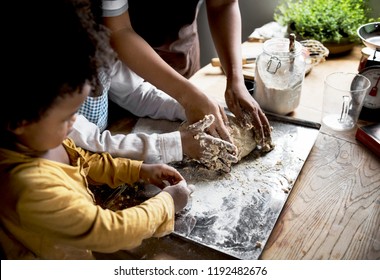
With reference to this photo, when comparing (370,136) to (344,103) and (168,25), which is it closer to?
(344,103)

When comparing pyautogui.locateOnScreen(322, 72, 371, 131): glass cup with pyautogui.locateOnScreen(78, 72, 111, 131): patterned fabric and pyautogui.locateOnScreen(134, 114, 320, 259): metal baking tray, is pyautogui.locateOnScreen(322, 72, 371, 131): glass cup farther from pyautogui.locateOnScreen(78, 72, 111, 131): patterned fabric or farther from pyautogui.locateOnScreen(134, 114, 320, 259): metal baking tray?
pyautogui.locateOnScreen(78, 72, 111, 131): patterned fabric

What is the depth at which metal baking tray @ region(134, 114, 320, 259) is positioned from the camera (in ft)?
2.85

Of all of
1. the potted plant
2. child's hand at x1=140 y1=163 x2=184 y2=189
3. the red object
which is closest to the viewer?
child's hand at x1=140 y1=163 x2=184 y2=189

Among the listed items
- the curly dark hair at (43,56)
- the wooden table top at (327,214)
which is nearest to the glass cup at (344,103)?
the wooden table top at (327,214)

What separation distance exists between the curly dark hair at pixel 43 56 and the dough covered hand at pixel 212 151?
1.42 ft

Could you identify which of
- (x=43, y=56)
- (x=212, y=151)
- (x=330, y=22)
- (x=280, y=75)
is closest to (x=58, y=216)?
(x=43, y=56)

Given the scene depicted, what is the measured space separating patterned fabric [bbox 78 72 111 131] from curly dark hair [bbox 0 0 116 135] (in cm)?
44

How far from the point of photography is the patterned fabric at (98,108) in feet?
3.70

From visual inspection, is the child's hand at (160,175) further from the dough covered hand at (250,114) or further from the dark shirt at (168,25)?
the dark shirt at (168,25)

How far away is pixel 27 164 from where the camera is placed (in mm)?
718

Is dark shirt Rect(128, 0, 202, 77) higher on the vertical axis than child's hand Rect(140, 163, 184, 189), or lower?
higher

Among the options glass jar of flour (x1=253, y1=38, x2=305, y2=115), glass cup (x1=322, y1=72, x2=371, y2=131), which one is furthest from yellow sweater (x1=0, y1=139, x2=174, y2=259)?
glass cup (x1=322, y1=72, x2=371, y2=131)
